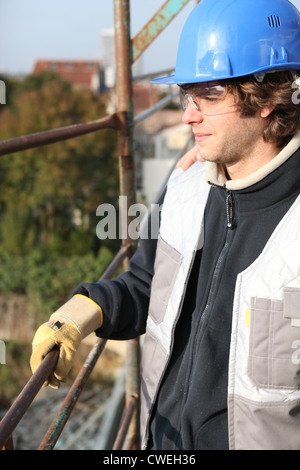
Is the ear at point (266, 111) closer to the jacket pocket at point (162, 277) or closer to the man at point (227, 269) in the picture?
the man at point (227, 269)

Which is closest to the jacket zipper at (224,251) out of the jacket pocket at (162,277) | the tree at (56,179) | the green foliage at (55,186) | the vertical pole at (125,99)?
the jacket pocket at (162,277)

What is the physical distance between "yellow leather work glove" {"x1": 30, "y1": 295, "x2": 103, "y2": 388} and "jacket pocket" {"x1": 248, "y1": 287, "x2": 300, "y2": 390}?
54cm

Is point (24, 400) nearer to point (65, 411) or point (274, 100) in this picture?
point (65, 411)

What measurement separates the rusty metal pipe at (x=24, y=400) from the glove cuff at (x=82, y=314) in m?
0.22

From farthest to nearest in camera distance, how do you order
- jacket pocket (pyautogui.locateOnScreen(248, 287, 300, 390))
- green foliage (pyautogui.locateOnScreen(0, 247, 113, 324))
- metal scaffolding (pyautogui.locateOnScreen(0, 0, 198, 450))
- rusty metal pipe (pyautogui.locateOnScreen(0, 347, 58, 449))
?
green foliage (pyautogui.locateOnScreen(0, 247, 113, 324)) < metal scaffolding (pyautogui.locateOnScreen(0, 0, 198, 450)) < jacket pocket (pyautogui.locateOnScreen(248, 287, 300, 390)) < rusty metal pipe (pyautogui.locateOnScreen(0, 347, 58, 449))

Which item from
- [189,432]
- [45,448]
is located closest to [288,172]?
[189,432]

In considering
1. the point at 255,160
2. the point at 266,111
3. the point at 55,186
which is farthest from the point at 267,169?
the point at 55,186

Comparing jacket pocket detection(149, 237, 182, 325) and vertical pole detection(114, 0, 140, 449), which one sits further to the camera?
vertical pole detection(114, 0, 140, 449)

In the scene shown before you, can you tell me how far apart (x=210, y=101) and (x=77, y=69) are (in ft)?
168

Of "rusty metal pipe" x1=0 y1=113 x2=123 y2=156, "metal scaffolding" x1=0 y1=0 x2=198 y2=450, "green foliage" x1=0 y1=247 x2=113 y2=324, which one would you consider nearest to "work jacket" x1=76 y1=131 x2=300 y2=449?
"metal scaffolding" x1=0 y1=0 x2=198 y2=450

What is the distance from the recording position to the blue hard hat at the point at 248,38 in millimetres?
1770
